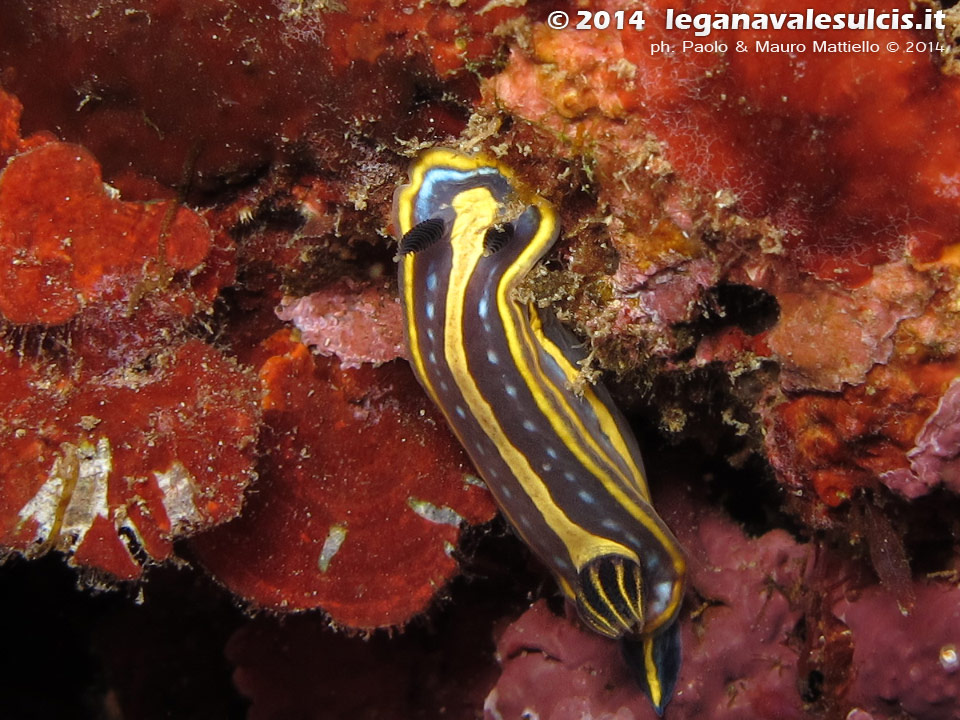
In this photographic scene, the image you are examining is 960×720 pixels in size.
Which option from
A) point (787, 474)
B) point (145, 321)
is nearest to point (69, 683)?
point (145, 321)

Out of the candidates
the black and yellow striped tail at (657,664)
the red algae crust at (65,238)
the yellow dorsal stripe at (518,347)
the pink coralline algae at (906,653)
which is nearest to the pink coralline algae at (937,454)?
the pink coralline algae at (906,653)

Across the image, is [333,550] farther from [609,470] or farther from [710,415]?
[710,415]

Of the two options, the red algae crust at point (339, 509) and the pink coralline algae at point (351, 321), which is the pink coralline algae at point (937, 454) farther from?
the pink coralline algae at point (351, 321)

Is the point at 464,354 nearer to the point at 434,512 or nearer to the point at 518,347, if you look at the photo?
the point at 518,347

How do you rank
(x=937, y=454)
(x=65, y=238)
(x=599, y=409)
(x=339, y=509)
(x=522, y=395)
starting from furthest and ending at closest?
(x=339, y=509) → (x=599, y=409) → (x=522, y=395) → (x=65, y=238) → (x=937, y=454)

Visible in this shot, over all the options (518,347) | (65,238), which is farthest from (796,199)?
(65,238)
